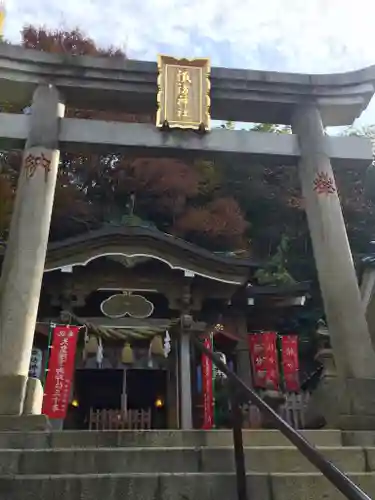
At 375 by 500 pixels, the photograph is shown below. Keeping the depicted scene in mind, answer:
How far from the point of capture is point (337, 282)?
6812 millimetres

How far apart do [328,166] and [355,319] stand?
2548 mm

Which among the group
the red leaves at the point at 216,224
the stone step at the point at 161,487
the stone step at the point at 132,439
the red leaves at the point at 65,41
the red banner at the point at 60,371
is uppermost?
the red leaves at the point at 65,41

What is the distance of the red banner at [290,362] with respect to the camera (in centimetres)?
1219

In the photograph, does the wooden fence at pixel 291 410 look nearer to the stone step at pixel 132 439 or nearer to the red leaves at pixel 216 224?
the stone step at pixel 132 439

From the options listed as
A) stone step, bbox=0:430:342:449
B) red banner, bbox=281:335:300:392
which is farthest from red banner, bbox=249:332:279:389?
stone step, bbox=0:430:342:449

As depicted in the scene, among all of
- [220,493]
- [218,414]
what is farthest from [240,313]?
[220,493]

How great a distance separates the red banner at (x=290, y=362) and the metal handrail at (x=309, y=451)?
9484 millimetres

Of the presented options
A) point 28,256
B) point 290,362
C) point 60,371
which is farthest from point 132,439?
point 290,362

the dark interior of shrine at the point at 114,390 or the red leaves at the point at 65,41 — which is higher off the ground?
the red leaves at the point at 65,41

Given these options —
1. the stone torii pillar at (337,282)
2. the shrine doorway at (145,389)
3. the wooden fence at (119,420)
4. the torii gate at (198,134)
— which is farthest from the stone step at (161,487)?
the shrine doorway at (145,389)

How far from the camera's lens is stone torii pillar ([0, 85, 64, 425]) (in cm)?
559

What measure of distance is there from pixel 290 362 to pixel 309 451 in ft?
34.7

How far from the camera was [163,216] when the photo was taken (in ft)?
63.7

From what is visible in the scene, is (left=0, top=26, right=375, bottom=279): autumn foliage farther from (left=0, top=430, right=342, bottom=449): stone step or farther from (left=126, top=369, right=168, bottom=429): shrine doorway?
(left=0, top=430, right=342, bottom=449): stone step
